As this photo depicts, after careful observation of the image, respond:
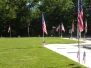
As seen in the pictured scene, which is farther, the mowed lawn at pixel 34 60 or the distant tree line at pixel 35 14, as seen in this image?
the distant tree line at pixel 35 14

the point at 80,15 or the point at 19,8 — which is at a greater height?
the point at 19,8

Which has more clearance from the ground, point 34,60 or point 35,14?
point 35,14

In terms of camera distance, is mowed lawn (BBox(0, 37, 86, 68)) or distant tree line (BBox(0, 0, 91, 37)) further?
distant tree line (BBox(0, 0, 91, 37))

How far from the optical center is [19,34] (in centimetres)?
7931

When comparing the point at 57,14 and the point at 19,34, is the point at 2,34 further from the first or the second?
the point at 57,14

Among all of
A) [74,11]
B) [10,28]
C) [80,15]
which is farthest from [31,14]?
[80,15]

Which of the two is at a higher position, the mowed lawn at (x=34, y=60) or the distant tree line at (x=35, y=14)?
the distant tree line at (x=35, y=14)

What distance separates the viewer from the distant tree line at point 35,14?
75.9 m

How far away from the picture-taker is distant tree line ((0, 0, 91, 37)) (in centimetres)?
7588

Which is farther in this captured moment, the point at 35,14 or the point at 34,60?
the point at 35,14

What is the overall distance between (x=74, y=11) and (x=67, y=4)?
324 cm

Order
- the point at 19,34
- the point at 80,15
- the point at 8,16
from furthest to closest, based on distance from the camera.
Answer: the point at 19,34, the point at 8,16, the point at 80,15

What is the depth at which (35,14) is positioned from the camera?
7694 centimetres

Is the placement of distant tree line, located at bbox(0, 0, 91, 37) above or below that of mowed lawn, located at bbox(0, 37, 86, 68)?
above
